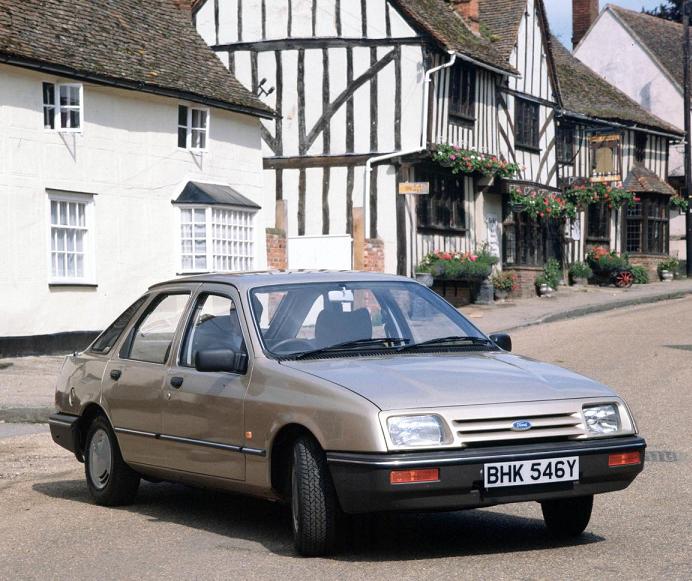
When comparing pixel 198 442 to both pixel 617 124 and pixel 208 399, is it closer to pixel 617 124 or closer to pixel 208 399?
pixel 208 399

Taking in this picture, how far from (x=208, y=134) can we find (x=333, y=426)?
19.1 meters

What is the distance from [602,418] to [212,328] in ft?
8.10

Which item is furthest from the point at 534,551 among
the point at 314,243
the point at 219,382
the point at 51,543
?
the point at 314,243

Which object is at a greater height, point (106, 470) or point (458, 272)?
point (458, 272)

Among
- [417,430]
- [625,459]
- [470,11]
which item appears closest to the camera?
[417,430]

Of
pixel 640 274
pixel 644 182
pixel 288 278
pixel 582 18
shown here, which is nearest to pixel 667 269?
pixel 644 182

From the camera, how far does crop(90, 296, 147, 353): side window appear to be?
352 inches

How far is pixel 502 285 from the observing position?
111 ft

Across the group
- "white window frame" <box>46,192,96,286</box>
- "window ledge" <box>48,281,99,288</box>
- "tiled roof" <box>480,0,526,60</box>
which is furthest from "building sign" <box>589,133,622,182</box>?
"window ledge" <box>48,281,99,288</box>

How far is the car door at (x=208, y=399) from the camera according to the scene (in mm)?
7305

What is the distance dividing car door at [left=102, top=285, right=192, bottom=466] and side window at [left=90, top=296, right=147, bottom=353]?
16cm

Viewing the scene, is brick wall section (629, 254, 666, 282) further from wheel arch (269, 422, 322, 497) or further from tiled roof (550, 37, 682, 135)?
wheel arch (269, 422, 322, 497)

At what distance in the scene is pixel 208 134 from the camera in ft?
82.3

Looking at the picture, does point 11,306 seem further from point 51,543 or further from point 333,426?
point 333,426
